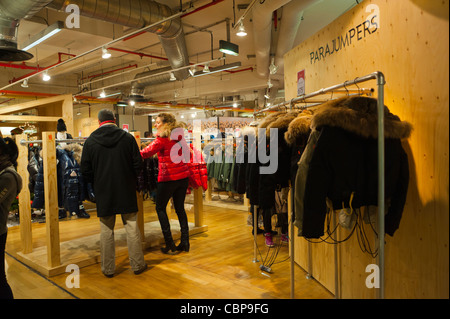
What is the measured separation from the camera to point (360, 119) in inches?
82.6

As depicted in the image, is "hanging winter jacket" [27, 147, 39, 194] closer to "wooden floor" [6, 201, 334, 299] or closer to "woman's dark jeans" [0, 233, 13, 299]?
"wooden floor" [6, 201, 334, 299]

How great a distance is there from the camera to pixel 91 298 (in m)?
3.26

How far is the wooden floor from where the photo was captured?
3.31 meters

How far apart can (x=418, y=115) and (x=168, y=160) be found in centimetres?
284

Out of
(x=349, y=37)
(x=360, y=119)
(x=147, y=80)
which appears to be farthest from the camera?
(x=147, y=80)

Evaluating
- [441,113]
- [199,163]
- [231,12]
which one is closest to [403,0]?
[441,113]

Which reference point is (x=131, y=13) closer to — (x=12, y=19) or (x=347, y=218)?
(x=12, y=19)

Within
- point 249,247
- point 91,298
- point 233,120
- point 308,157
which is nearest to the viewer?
point 308,157

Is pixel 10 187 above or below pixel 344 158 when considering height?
below

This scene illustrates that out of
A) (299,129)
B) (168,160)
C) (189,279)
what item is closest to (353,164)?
(299,129)

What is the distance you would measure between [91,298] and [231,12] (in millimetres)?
5707

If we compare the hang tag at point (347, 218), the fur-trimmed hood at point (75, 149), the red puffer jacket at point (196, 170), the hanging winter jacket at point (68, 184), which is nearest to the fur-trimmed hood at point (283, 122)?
the hang tag at point (347, 218)

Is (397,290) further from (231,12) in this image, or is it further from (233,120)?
(233,120)

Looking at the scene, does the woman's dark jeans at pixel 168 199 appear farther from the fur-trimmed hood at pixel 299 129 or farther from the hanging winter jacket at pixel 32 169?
the hanging winter jacket at pixel 32 169
